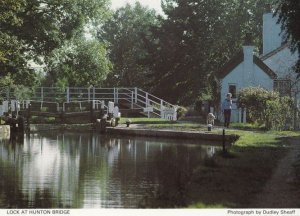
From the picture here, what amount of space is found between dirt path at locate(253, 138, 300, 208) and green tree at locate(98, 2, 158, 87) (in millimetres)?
46517

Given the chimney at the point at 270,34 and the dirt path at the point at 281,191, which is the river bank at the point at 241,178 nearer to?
the dirt path at the point at 281,191

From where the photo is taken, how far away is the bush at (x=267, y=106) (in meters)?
25.3

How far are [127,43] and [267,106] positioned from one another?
1687 inches

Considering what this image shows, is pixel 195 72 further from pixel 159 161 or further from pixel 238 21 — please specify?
pixel 159 161

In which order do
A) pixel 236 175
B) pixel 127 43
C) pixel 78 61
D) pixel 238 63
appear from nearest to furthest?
1. pixel 236 175
2. pixel 238 63
3. pixel 78 61
4. pixel 127 43

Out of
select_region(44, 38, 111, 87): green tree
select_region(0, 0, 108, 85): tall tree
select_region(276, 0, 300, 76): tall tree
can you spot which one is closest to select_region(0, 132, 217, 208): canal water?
select_region(276, 0, 300, 76): tall tree

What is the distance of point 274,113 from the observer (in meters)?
25.2

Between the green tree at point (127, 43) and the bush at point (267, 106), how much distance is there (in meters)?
30.7

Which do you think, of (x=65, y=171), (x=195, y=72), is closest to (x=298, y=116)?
(x=65, y=171)

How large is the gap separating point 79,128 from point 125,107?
595 centimetres

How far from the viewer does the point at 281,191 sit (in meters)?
10.4

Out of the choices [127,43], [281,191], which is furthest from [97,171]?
[127,43]

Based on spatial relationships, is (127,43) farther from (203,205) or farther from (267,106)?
(203,205)

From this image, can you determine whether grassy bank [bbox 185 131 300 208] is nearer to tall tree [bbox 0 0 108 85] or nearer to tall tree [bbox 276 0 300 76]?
tall tree [bbox 276 0 300 76]
